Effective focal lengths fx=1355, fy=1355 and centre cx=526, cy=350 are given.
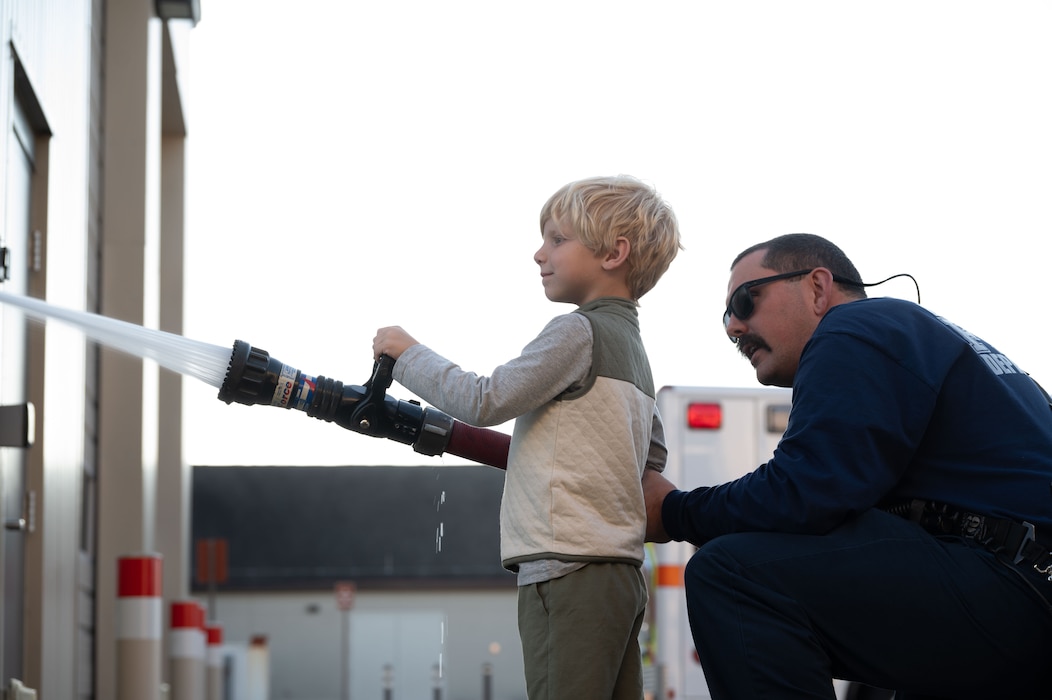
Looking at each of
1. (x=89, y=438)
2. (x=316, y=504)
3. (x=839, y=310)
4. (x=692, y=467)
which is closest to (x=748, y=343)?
(x=839, y=310)

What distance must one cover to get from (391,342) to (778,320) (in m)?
1.03

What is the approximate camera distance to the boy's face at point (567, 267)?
11.7 feet

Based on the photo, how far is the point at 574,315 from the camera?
11.3 ft

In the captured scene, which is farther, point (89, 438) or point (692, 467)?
point (89, 438)

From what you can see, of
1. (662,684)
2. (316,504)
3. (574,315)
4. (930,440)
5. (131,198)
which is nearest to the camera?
(930,440)

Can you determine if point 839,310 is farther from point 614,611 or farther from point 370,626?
point 370,626

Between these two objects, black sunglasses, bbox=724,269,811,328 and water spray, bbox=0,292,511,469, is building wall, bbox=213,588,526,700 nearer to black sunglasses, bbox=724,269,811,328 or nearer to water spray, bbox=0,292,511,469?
water spray, bbox=0,292,511,469

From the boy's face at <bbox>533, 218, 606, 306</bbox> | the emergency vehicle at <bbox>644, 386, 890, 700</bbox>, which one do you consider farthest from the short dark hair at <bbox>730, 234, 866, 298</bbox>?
the emergency vehicle at <bbox>644, 386, 890, 700</bbox>

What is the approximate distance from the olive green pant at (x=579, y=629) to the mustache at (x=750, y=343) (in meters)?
0.71

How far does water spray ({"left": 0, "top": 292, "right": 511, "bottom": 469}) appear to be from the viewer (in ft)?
11.7

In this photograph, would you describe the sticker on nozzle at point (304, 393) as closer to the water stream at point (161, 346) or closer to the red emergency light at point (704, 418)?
the water stream at point (161, 346)

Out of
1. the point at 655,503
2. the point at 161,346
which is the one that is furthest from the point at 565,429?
the point at 161,346

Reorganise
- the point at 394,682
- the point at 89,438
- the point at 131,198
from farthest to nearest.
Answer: the point at 394,682 < the point at 131,198 < the point at 89,438

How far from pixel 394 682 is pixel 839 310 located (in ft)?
102
